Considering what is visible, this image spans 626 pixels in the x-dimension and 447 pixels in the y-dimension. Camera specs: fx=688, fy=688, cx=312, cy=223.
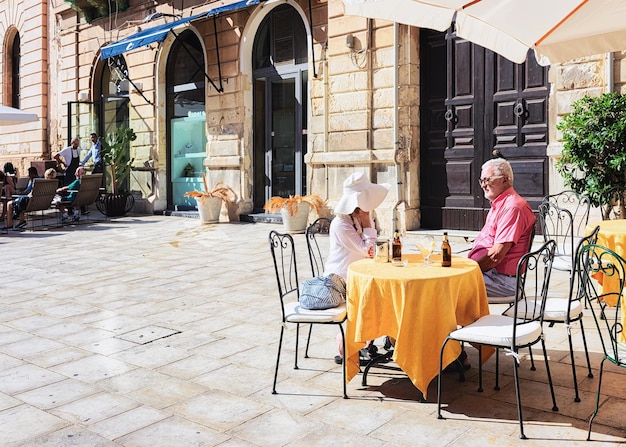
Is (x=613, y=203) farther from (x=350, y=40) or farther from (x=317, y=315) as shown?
(x=317, y=315)

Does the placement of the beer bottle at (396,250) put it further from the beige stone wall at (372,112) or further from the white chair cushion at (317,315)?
the beige stone wall at (372,112)

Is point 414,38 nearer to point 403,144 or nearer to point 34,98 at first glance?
point 403,144

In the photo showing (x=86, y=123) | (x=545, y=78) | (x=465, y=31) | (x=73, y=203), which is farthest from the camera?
(x=86, y=123)

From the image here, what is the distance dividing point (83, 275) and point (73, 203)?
6070 mm

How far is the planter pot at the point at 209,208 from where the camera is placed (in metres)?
13.2

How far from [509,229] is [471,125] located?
617 centimetres

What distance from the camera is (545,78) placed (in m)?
9.31

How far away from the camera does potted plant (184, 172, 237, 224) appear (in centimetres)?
1323

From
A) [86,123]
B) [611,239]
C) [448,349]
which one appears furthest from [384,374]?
[86,123]

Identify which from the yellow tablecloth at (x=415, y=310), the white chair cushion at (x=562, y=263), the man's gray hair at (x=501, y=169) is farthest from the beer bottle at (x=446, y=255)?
the white chair cushion at (x=562, y=263)

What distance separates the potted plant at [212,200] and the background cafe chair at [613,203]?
24.4 ft

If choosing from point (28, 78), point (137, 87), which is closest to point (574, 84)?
point (137, 87)

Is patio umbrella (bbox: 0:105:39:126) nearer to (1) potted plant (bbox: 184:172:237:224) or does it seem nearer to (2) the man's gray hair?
(1) potted plant (bbox: 184:172:237:224)

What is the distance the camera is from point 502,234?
4.36m
